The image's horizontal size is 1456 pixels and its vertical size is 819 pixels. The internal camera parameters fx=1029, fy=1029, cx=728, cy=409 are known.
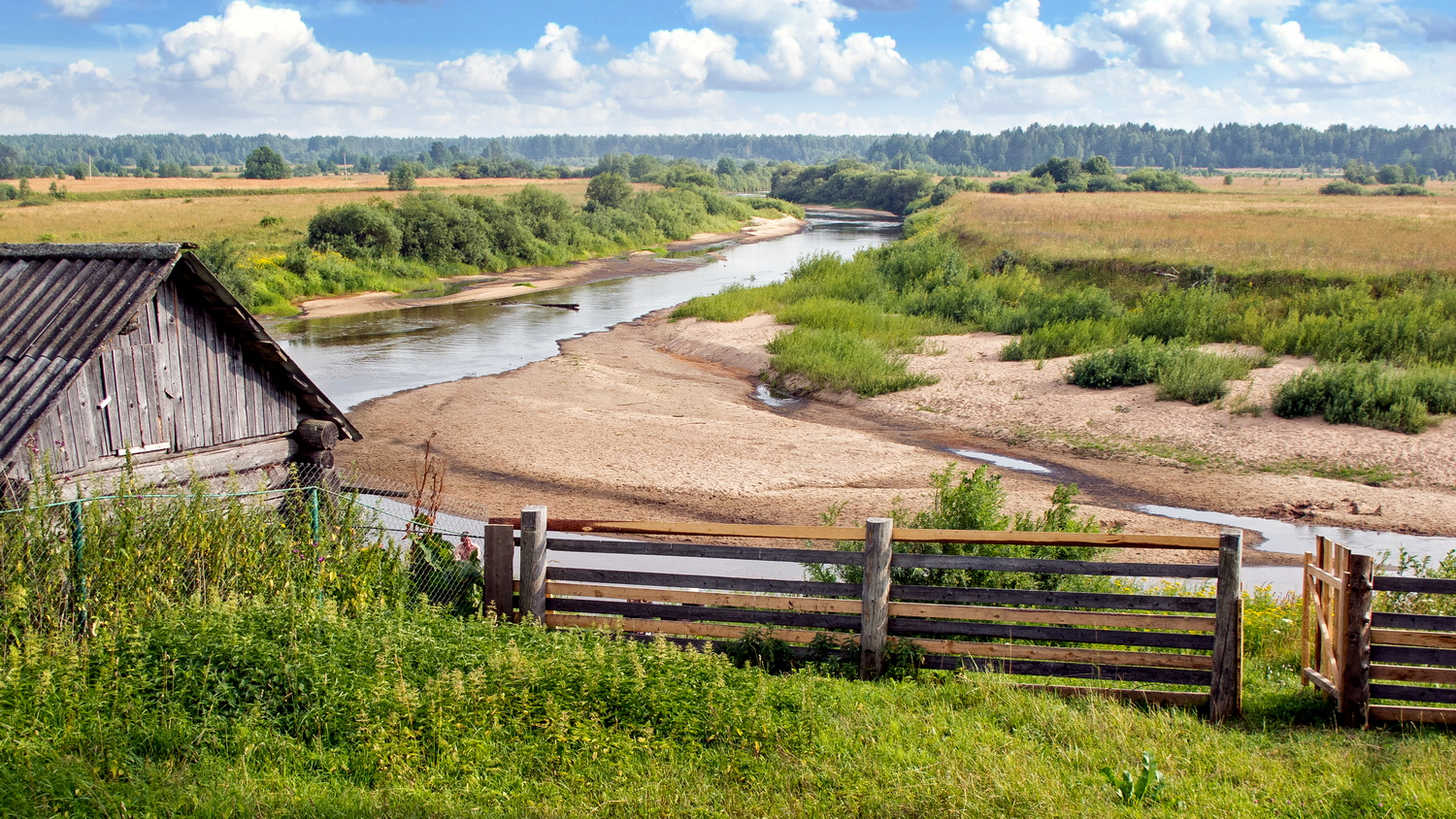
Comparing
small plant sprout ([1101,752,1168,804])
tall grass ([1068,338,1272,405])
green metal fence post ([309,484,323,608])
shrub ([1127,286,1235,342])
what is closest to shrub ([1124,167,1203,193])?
shrub ([1127,286,1235,342])

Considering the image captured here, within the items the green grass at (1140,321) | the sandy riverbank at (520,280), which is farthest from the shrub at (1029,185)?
the green grass at (1140,321)

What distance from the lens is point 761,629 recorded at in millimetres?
7383

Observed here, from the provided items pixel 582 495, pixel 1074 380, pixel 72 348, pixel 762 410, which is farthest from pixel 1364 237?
pixel 72 348

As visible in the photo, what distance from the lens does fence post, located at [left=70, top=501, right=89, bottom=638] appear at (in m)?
6.46

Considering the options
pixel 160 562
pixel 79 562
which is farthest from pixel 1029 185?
pixel 79 562

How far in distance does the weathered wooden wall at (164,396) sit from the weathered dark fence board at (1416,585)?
9480 millimetres

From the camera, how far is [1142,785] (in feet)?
17.1

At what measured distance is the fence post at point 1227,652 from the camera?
6676 millimetres

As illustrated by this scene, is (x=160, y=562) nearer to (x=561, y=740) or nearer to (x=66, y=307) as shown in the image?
(x=561, y=740)

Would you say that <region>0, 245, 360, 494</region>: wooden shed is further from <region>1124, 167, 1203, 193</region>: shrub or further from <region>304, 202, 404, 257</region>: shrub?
<region>1124, 167, 1203, 193</region>: shrub

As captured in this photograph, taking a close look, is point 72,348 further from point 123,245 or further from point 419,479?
point 419,479

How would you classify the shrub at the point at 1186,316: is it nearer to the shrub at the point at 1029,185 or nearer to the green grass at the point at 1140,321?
the green grass at the point at 1140,321

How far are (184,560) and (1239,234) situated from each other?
146 ft

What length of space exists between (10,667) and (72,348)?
3.91 meters
